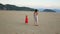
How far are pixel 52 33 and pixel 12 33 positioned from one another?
8.15 ft

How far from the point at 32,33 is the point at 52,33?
127cm

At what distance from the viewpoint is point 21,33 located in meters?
12.2

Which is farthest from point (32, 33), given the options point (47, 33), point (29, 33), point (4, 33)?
point (4, 33)

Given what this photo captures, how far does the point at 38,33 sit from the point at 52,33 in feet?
2.89

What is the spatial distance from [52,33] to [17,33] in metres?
2.18

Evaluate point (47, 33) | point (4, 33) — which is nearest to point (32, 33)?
point (47, 33)

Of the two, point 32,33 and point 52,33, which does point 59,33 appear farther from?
point 32,33

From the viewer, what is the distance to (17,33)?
39.8ft

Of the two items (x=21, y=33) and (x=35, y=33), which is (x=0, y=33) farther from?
(x=35, y=33)

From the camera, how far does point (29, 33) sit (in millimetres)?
12156

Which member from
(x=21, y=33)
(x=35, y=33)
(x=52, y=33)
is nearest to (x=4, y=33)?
(x=21, y=33)

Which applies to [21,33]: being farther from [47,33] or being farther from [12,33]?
[47,33]

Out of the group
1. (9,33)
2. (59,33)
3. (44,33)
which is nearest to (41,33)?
(44,33)

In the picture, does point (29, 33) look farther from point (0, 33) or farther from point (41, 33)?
point (0, 33)
